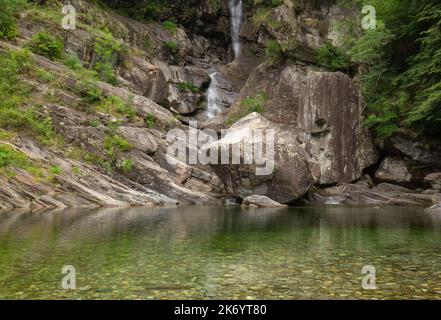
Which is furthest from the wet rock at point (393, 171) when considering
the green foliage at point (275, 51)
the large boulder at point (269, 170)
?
the green foliage at point (275, 51)

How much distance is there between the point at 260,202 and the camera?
2933cm

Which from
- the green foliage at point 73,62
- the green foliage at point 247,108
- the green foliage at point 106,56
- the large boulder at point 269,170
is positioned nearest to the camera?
the large boulder at point 269,170

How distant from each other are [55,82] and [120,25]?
17.1 m

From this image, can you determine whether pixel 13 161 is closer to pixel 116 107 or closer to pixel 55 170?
pixel 55 170

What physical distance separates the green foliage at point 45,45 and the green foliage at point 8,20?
188 centimetres

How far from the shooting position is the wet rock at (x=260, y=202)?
1148 inches

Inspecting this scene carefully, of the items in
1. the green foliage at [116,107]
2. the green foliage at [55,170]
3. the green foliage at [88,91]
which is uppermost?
the green foliage at [88,91]

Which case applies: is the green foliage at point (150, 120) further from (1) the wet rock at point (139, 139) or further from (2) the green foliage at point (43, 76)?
(2) the green foliage at point (43, 76)

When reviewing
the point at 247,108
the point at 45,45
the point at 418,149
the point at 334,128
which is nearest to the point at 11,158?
the point at 45,45

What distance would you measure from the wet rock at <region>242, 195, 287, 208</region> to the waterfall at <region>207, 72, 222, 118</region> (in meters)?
17.5

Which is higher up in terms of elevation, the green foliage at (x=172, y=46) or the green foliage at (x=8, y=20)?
the green foliage at (x=172, y=46)

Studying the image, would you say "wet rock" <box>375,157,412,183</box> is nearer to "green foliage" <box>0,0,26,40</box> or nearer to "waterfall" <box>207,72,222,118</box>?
"waterfall" <box>207,72,222,118</box>
